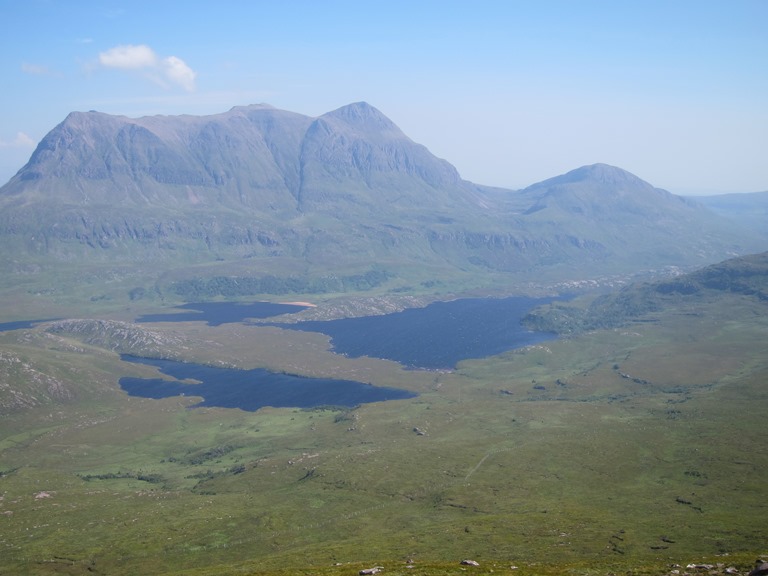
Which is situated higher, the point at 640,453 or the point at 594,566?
the point at 594,566

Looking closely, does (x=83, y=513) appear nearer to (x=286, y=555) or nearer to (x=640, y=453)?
(x=286, y=555)

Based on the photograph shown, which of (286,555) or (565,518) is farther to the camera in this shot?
(565,518)

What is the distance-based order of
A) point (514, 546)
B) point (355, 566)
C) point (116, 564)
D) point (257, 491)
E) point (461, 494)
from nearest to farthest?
point (355, 566), point (514, 546), point (116, 564), point (461, 494), point (257, 491)

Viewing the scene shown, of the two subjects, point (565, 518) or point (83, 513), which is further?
point (83, 513)

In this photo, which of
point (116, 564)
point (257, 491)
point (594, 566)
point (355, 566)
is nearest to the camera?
point (594, 566)

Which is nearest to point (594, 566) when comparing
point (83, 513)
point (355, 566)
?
point (355, 566)

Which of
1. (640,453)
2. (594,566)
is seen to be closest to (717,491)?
(640,453)

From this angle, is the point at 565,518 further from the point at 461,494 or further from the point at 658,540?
the point at 461,494

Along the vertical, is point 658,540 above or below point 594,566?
below

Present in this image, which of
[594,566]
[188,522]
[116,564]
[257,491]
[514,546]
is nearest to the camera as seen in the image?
[594,566]
